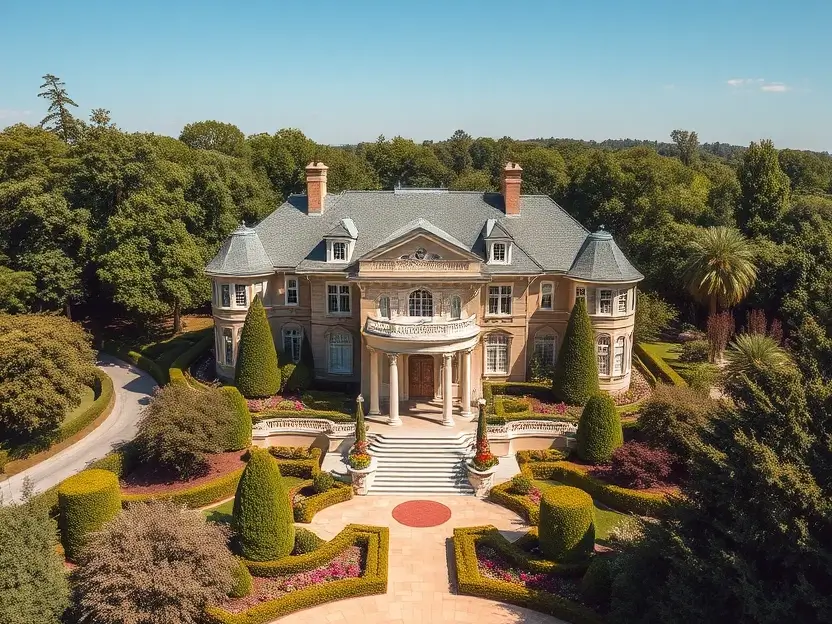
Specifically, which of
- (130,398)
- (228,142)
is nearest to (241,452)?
(130,398)

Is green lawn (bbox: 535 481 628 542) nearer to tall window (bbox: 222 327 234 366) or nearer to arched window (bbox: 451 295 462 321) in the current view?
arched window (bbox: 451 295 462 321)

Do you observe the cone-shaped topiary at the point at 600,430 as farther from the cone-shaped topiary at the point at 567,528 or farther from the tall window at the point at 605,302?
the tall window at the point at 605,302

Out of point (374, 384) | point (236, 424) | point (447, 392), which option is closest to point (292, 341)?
point (374, 384)

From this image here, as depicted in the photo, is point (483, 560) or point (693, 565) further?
point (483, 560)

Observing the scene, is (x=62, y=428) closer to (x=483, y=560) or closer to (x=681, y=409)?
(x=483, y=560)

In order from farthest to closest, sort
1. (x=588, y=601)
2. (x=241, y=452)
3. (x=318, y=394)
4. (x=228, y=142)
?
1. (x=228, y=142)
2. (x=318, y=394)
3. (x=241, y=452)
4. (x=588, y=601)

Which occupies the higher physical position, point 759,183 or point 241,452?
point 759,183

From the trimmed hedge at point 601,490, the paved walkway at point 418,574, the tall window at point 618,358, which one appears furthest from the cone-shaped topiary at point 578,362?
the paved walkway at point 418,574
